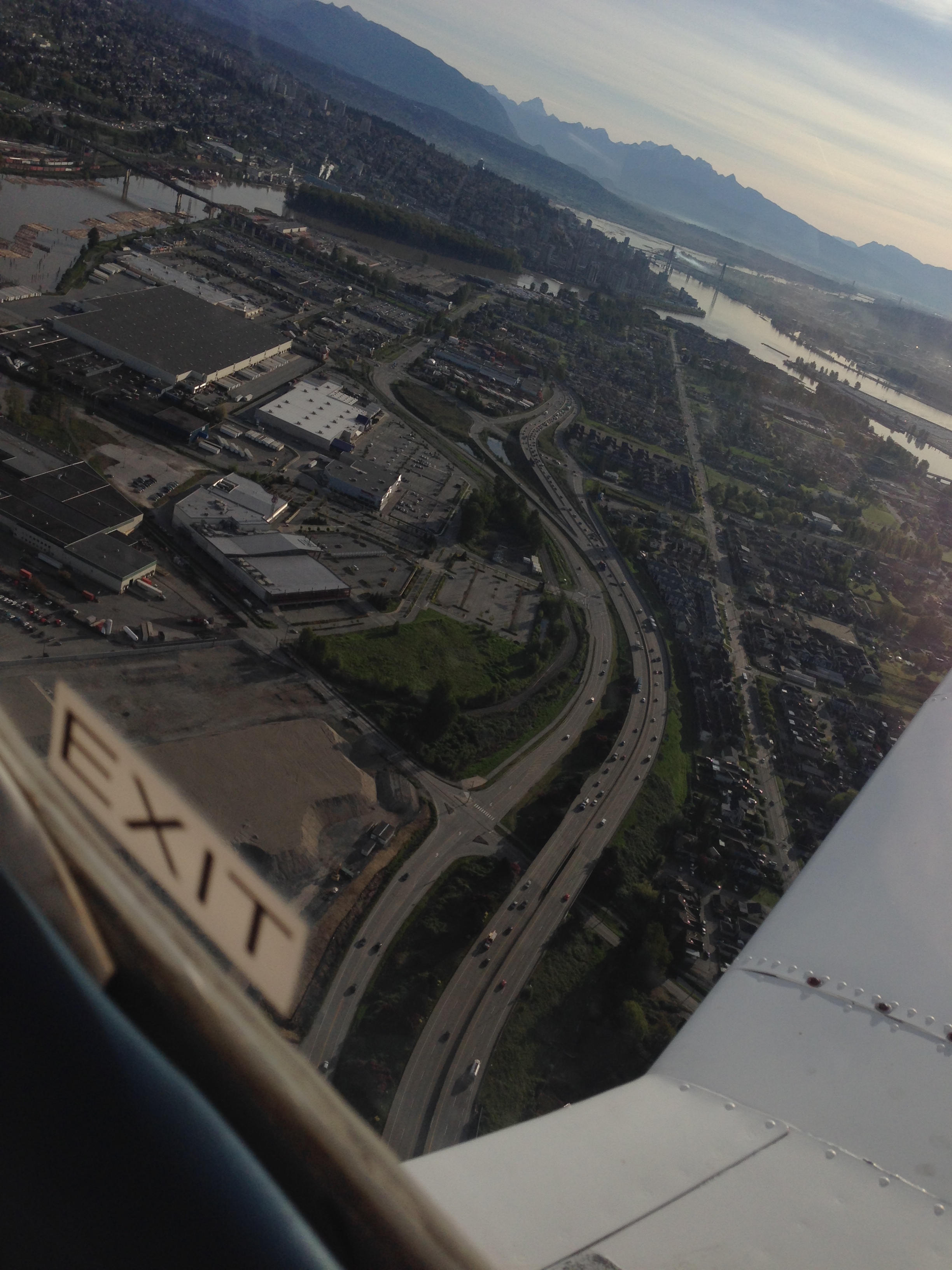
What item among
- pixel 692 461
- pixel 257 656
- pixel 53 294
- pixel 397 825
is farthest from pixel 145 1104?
pixel 692 461

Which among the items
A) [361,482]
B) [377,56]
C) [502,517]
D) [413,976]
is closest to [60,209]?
[361,482]

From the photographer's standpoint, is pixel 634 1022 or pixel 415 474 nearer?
pixel 634 1022

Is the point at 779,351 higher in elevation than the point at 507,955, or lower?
higher

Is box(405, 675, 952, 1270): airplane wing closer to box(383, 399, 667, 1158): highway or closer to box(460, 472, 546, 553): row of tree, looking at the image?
box(383, 399, 667, 1158): highway

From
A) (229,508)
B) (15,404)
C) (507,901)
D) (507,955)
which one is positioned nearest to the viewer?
(507,955)

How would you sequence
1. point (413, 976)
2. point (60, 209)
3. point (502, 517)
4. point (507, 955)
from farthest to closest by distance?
point (60, 209) → point (502, 517) → point (507, 955) → point (413, 976)

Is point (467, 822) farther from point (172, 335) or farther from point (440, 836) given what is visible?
point (172, 335)
